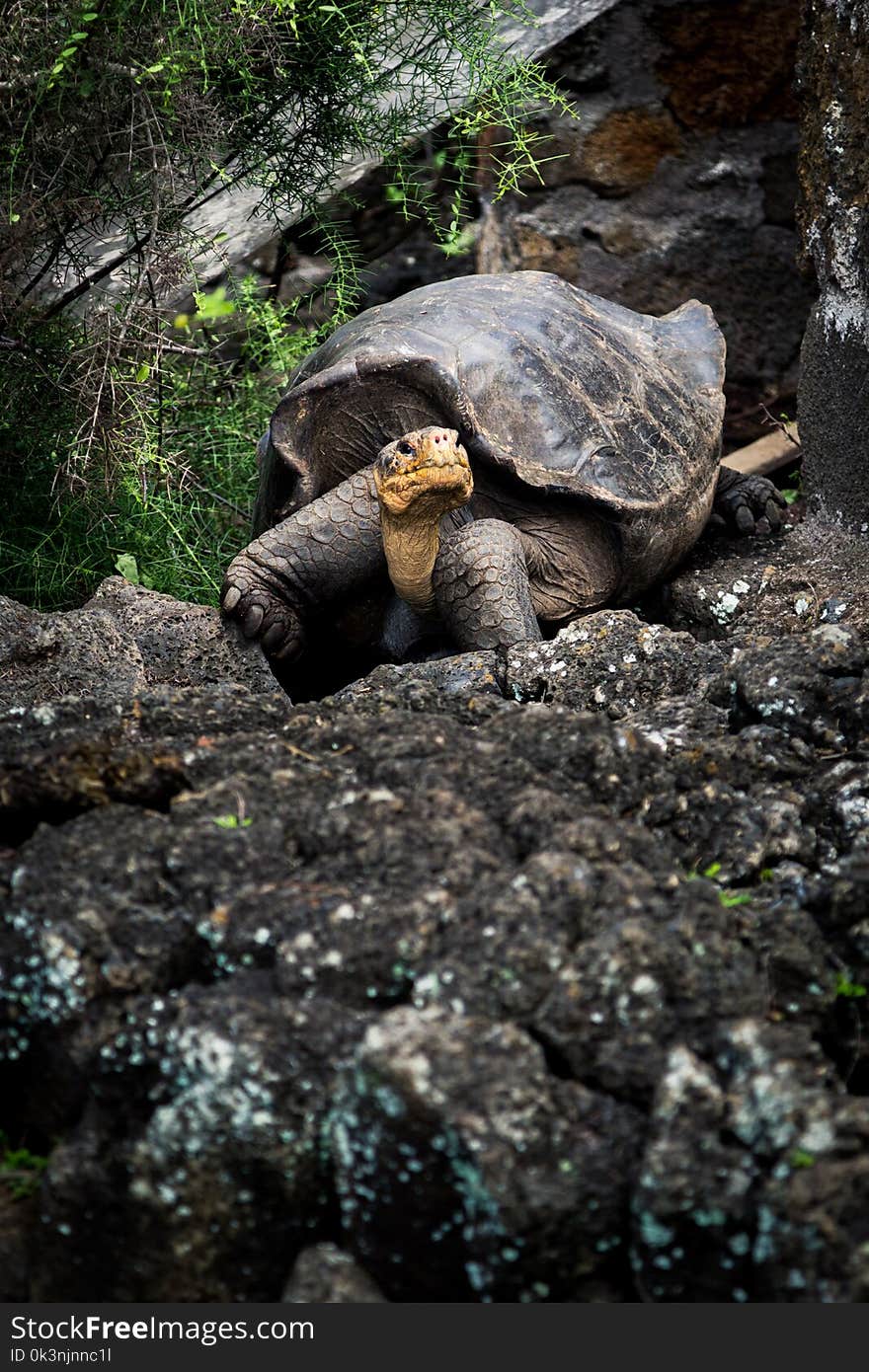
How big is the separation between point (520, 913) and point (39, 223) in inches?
111

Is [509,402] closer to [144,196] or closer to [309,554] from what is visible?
[309,554]

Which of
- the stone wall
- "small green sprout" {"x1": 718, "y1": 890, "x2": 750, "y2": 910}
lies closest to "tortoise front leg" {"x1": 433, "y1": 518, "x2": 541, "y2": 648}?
"small green sprout" {"x1": 718, "y1": 890, "x2": 750, "y2": 910}

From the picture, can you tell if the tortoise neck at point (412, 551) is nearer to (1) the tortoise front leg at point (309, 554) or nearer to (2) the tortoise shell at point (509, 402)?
(1) the tortoise front leg at point (309, 554)

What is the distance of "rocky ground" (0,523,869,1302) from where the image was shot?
156 centimetres

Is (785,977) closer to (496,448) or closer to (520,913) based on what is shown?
(520,913)

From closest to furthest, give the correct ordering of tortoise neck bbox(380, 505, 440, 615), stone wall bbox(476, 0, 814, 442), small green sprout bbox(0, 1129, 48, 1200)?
1. small green sprout bbox(0, 1129, 48, 1200)
2. tortoise neck bbox(380, 505, 440, 615)
3. stone wall bbox(476, 0, 814, 442)

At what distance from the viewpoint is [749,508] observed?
4.53 m

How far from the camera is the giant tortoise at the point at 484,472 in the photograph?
3551 mm

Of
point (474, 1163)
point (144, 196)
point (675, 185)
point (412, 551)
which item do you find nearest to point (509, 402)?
point (412, 551)

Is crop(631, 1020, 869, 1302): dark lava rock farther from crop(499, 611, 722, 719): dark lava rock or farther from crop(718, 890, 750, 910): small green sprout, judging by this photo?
crop(499, 611, 722, 719): dark lava rock

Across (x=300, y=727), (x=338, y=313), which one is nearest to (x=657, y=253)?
(x=338, y=313)

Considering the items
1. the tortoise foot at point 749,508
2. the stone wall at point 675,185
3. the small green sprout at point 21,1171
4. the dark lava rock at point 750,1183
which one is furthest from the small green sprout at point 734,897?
the stone wall at point 675,185

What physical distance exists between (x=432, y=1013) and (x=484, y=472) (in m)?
2.37

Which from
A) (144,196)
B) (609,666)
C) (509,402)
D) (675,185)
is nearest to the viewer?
(609,666)
